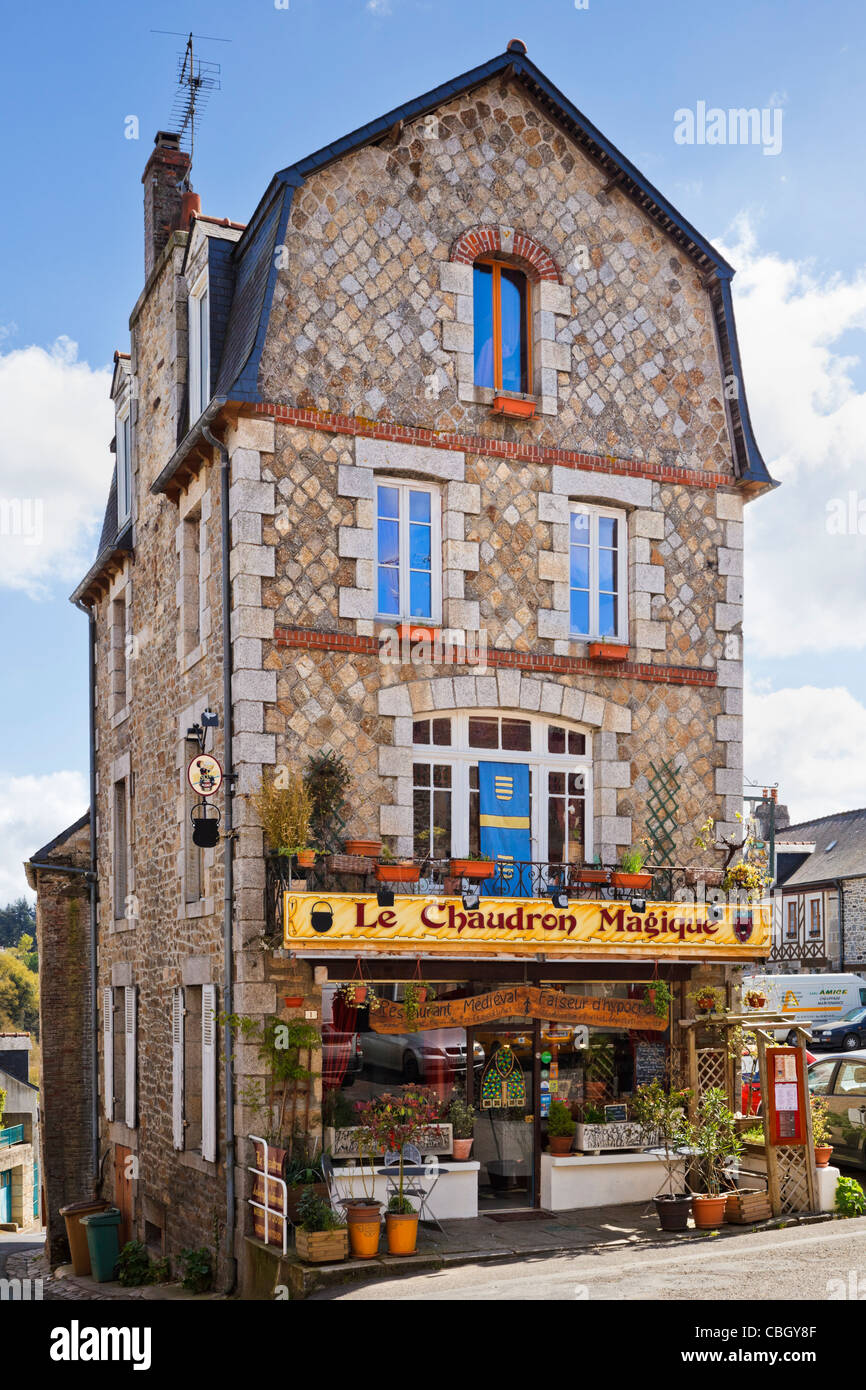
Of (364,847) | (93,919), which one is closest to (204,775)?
(364,847)

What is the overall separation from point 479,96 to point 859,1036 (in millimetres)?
21413

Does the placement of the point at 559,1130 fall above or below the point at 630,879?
below

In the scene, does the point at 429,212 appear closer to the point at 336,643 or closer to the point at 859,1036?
the point at 336,643

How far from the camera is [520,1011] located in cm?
1342

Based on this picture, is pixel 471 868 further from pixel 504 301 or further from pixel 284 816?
pixel 504 301

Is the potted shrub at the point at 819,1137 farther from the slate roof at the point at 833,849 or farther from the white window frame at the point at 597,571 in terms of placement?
the slate roof at the point at 833,849

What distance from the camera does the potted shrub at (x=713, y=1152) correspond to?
41.3ft

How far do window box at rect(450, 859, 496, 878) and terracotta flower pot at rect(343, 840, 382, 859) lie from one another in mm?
707

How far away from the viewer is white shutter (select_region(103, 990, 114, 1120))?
699 inches

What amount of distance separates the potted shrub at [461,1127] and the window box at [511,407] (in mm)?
6592

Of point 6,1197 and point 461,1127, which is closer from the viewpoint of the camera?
point 461,1127

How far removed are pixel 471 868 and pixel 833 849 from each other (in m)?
29.6

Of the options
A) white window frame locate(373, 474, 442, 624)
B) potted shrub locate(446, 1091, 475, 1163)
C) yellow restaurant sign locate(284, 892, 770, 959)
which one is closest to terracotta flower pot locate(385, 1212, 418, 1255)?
potted shrub locate(446, 1091, 475, 1163)

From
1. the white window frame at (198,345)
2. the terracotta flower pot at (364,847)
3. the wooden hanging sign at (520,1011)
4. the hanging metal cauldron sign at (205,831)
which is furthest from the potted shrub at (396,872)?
the white window frame at (198,345)
